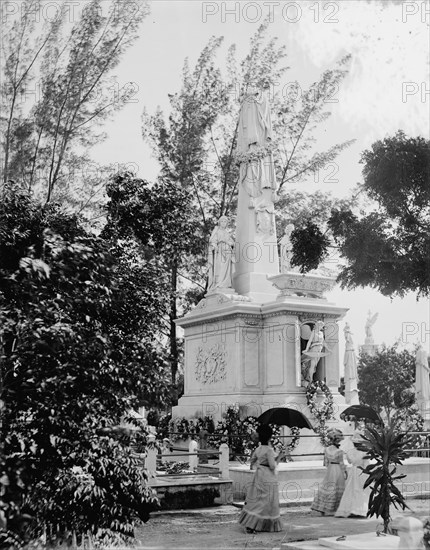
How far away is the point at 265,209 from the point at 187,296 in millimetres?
6695

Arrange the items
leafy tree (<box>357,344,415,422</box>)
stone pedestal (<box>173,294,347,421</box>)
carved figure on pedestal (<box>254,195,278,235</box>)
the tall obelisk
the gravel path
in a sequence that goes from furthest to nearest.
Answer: leafy tree (<box>357,344,415,422</box>), carved figure on pedestal (<box>254,195,278,235</box>), the tall obelisk, stone pedestal (<box>173,294,347,421</box>), the gravel path

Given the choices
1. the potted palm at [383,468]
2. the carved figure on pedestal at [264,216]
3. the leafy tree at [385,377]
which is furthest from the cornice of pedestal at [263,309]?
the leafy tree at [385,377]

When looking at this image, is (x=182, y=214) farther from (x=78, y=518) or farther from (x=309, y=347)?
(x=78, y=518)

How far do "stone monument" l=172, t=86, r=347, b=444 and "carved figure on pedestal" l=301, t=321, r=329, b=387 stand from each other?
0.03m

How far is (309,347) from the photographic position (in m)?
18.2

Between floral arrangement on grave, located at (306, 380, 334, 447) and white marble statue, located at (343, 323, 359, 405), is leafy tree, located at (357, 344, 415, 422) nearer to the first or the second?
white marble statue, located at (343, 323, 359, 405)

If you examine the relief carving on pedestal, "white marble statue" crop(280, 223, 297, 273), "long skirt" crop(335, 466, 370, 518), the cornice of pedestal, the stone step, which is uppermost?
"white marble statue" crop(280, 223, 297, 273)

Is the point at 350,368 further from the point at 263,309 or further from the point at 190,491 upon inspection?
the point at 190,491

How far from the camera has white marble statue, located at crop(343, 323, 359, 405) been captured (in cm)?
2431

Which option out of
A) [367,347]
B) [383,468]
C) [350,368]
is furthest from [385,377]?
[383,468]

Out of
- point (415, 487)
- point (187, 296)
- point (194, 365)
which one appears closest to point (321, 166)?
point (187, 296)

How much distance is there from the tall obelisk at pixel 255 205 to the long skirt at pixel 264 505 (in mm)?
8997

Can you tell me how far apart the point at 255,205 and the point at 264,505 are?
37.9ft

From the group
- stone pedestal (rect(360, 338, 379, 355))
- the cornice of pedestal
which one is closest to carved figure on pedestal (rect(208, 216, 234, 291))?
the cornice of pedestal
